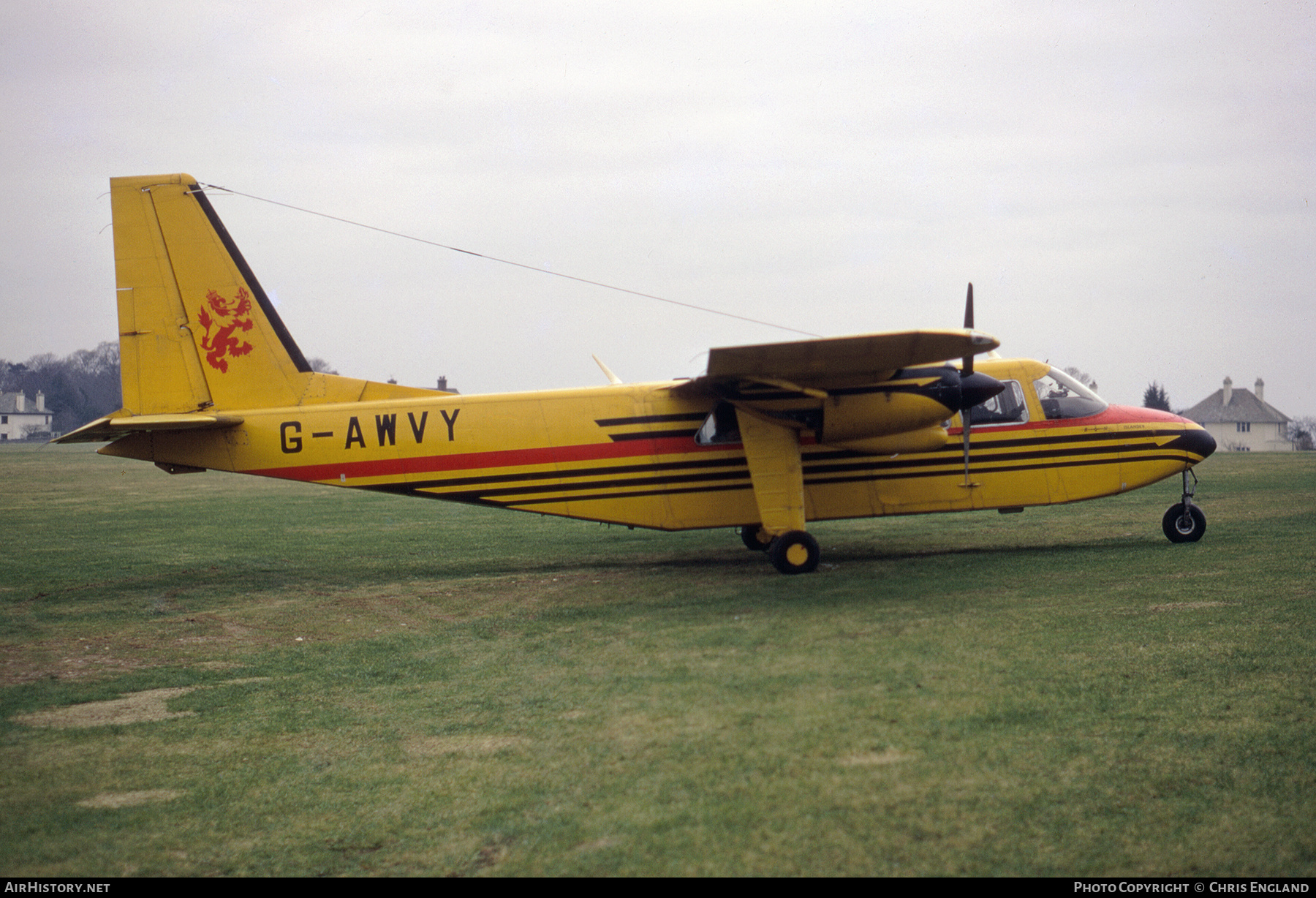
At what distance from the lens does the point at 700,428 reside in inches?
575

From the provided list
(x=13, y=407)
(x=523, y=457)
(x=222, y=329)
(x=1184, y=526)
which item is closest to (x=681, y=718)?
(x=523, y=457)

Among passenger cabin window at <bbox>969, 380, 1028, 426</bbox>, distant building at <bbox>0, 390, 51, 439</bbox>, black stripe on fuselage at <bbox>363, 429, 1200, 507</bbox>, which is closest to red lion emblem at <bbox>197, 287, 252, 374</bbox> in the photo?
black stripe on fuselage at <bbox>363, 429, 1200, 507</bbox>

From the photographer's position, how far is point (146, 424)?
1373cm

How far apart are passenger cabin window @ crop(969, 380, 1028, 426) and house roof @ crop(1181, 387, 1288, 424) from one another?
84.8 meters

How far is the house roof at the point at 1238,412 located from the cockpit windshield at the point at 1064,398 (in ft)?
275

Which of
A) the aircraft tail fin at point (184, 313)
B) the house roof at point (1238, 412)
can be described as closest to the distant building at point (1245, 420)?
the house roof at point (1238, 412)

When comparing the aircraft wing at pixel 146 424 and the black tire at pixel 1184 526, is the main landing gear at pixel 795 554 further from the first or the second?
the aircraft wing at pixel 146 424

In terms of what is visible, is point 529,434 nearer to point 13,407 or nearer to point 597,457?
point 597,457

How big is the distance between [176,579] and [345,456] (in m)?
3.32

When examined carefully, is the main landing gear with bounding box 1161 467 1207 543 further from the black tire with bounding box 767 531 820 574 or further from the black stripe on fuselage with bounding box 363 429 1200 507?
the black tire with bounding box 767 531 820 574

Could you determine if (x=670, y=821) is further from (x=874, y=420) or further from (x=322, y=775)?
(x=874, y=420)

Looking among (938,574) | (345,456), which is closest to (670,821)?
(938,574)

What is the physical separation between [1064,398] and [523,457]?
27.9 feet

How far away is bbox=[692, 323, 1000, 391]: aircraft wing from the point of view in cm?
1171
